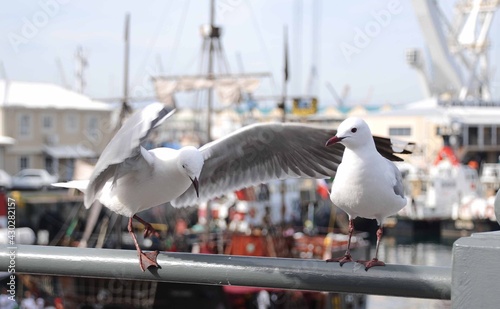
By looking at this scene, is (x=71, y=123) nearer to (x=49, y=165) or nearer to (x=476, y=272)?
(x=49, y=165)

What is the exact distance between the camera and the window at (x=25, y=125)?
32562 mm


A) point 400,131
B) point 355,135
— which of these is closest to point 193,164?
point 355,135

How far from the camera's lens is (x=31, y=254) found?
85.2 inches

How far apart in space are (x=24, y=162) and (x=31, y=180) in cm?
374

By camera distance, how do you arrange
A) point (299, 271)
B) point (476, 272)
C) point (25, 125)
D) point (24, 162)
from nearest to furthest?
point (476, 272), point (299, 271), point (25, 125), point (24, 162)

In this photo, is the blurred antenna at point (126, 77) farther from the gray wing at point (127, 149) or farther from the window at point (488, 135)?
the window at point (488, 135)

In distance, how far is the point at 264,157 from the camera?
11.3 ft

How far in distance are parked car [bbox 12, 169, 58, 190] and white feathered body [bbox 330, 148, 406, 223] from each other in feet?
90.1

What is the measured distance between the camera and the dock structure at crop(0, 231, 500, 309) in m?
1.52

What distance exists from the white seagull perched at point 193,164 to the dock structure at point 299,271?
94 millimetres

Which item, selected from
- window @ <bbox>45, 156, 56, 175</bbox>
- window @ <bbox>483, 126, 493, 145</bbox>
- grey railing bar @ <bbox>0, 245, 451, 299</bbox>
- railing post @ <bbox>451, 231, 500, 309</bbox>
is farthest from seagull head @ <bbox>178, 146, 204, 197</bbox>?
window @ <bbox>483, 126, 493, 145</bbox>

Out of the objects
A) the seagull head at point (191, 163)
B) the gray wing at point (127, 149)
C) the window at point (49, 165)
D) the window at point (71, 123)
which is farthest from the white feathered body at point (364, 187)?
the window at point (71, 123)

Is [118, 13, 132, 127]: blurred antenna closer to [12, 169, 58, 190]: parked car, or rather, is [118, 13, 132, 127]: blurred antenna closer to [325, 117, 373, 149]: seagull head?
[12, 169, 58, 190]: parked car

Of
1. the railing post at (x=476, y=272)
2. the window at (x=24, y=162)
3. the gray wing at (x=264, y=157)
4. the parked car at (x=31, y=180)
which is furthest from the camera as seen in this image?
the window at (x=24, y=162)
